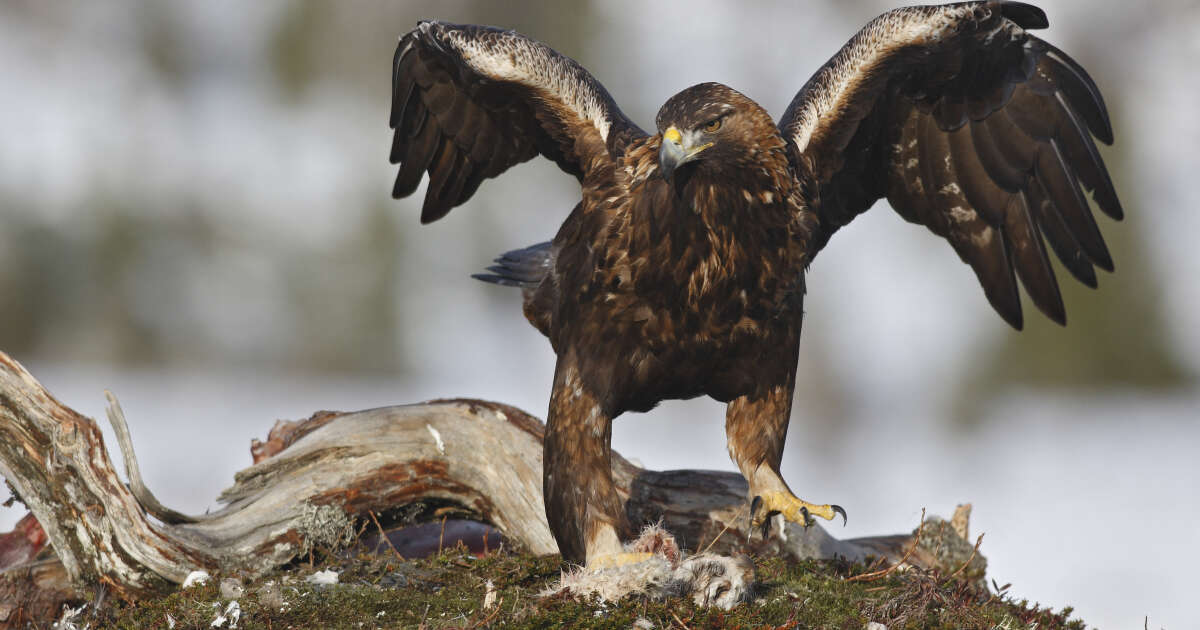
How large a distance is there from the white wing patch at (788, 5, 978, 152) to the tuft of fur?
189 cm

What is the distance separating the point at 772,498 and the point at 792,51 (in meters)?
17.5

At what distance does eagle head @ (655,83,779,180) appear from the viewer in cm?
408

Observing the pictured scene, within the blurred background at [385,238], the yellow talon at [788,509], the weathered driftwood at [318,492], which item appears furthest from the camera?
the blurred background at [385,238]

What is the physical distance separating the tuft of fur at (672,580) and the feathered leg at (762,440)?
0.57 meters

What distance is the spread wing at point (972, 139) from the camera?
15.8ft

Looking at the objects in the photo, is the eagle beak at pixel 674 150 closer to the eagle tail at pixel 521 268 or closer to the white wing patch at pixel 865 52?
the white wing patch at pixel 865 52

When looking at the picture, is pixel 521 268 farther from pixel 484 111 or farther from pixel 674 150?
pixel 674 150

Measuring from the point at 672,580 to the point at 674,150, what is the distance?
1599 millimetres

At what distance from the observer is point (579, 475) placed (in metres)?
4.63

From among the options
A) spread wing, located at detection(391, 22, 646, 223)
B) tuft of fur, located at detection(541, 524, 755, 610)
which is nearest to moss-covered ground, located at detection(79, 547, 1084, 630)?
tuft of fur, located at detection(541, 524, 755, 610)

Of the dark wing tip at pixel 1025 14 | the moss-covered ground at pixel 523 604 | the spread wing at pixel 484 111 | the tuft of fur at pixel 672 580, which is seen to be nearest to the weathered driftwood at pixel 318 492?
the moss-covered ground at pixel 523 604

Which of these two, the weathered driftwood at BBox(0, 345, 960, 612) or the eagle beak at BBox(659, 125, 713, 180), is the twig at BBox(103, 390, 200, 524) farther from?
the eagle beak at BBox(659, 125, 713, 180)

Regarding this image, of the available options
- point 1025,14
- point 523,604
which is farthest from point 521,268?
point 1025,14

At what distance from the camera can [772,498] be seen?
4.79 m
